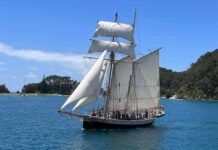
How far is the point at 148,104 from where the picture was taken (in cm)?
9369

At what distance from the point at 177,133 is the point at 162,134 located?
14.3 ft

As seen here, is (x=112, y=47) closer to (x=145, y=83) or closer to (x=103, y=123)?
(x=145, y=83)

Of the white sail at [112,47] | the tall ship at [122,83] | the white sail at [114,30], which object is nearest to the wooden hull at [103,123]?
the tall ship at [122,83]

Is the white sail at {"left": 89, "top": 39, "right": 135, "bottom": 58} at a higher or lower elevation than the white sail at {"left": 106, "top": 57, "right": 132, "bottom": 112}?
higher

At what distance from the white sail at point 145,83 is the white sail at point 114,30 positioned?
497cm

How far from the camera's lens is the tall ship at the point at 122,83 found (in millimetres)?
81750

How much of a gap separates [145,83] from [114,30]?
11303 mm

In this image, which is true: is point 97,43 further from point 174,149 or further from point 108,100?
point 174,149

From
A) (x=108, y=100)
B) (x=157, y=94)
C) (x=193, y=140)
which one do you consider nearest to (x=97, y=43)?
(x=108, y=100)

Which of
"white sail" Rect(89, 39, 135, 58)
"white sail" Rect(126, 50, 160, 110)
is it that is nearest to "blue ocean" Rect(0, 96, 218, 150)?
"white sail" Rect(126, 50, 160, 110)

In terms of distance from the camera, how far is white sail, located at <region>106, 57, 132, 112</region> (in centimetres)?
8738

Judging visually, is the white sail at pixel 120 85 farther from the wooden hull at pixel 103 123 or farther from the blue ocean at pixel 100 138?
the blue ocean at pixel 100 138

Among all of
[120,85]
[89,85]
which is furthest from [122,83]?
[89,85]

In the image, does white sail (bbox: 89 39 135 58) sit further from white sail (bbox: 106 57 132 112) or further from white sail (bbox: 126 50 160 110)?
white sail (bbox: 126 50 160 110)
